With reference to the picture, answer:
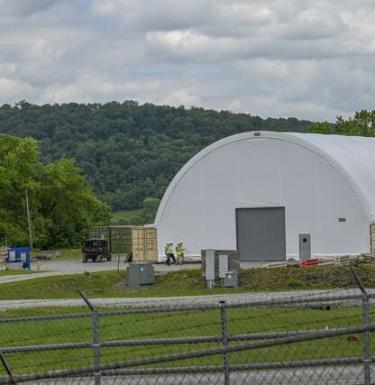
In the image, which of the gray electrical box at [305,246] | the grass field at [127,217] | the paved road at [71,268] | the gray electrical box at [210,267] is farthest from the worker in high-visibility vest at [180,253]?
the grass field at [127,217]

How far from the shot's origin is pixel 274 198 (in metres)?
60.5

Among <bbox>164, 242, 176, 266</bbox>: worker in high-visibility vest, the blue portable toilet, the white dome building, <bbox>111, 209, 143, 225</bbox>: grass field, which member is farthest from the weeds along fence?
<bbox>111, 209, 143, 225</bbox>: grass field

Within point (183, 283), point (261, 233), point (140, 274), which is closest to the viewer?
point (183, 283)

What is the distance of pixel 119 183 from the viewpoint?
6275 inches

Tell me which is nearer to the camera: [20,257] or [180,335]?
[180,335]

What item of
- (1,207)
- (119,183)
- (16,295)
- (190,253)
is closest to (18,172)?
(1,207)

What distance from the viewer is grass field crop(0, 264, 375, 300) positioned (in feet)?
135

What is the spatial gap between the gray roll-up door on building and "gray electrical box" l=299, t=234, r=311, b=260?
124 inches

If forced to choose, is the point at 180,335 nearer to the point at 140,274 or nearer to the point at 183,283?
the point at 183,283

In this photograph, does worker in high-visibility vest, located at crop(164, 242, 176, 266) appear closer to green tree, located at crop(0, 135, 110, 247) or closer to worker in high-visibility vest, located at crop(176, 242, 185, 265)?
worker in high-visibility vest, located at crop(176, 242, 185, 265)

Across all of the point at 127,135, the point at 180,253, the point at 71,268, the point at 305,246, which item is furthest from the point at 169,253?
the point at 127,135

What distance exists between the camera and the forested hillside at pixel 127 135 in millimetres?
159500

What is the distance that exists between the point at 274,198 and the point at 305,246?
457 cm

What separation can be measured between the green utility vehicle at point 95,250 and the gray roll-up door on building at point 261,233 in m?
13.4
